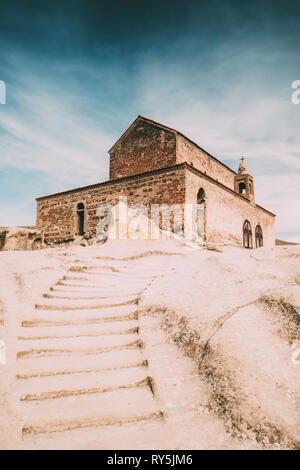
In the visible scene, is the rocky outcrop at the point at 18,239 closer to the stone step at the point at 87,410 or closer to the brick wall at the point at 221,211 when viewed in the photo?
the brick wall at the point at 221,211

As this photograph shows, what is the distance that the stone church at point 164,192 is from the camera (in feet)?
45.2

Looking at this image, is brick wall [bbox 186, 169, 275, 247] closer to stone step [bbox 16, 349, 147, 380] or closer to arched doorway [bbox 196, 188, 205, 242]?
arched doorway [bbox 196, 188, 205, 242]

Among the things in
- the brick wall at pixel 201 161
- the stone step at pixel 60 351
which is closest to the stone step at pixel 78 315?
the stone step at pixel 60 351

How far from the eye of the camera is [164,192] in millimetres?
13680

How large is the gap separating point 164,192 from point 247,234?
8273mm

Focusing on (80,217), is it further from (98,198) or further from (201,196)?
(201,196)

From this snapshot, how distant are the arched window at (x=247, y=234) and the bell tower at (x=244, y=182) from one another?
283 cm

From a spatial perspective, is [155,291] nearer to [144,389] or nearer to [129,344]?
[129,344]

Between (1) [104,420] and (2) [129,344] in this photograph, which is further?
(2) [129,344]

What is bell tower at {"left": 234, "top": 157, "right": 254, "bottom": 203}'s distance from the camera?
70.2ft

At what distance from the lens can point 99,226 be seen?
1564 centimetres

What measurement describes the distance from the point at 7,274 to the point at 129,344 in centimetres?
313
